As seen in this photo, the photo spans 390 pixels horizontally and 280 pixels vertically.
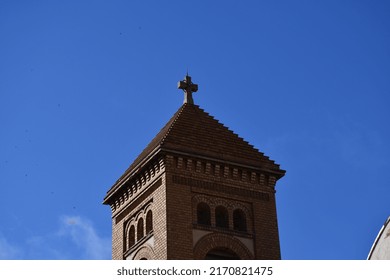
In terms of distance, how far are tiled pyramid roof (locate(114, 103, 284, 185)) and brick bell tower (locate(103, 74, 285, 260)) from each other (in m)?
0.04

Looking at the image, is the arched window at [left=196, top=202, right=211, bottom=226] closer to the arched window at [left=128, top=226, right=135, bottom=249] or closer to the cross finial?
the arched window at [left=128, top=226, right=135, bottom=249]

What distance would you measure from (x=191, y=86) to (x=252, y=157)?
424 cm

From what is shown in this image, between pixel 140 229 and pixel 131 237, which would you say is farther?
pixel 131 237

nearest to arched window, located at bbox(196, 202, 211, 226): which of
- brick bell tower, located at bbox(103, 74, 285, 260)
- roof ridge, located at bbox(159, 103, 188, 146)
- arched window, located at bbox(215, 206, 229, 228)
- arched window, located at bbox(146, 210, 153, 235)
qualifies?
brick bell tower, located at bbox(103, 74, 285, 260)

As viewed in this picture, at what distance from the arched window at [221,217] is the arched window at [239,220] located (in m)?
0.46

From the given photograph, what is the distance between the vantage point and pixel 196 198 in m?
37.8

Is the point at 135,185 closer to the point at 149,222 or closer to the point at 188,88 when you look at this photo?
the point at 149,222

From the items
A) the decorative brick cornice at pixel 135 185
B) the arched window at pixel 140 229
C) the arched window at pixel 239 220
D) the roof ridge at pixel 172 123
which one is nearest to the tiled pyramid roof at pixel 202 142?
the roof ridge at pixel 172 123

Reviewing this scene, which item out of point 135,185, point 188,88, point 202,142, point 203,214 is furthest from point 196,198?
point 188,88

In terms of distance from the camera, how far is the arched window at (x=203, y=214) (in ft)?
124

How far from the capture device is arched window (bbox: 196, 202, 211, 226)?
37.8m

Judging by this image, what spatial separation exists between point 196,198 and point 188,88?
19.4ft
